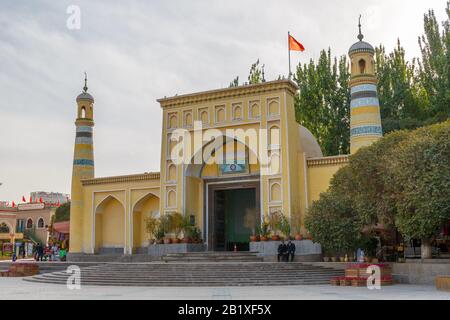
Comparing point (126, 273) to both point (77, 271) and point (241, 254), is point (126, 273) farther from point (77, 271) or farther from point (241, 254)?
point (241, 254)

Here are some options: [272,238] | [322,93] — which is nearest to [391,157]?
[272,238]

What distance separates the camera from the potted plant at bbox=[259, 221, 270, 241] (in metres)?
20.4

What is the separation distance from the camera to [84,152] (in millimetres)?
26562

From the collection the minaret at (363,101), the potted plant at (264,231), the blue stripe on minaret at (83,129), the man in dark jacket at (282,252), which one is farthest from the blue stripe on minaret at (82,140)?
the minaret at (363,101)

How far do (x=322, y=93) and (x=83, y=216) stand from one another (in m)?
16.0

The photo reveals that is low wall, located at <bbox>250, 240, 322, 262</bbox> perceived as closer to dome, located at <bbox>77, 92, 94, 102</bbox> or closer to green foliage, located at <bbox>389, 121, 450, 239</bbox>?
green foliage, located at <bbox>389, 121, 450, 239</bbox>

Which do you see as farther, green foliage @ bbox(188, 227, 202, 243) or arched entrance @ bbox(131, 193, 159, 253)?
arched entrance @ bbox(131, 193, 159, 253)

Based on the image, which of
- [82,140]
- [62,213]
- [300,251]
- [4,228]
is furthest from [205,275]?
[4,228]

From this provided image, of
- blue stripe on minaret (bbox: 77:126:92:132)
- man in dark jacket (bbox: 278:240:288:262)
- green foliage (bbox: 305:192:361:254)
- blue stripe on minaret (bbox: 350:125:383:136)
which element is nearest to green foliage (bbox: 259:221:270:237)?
man in dark jacket (bbox: 278:240:288:262)

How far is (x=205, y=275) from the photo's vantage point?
15758 millimetres

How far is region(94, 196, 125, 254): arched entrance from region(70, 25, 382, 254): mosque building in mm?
49

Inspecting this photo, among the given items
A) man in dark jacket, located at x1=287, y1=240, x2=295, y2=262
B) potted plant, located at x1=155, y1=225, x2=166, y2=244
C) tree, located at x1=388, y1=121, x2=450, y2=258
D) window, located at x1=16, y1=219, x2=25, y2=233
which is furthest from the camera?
window, located at x1=16, y1=219, x2=25, y2=233

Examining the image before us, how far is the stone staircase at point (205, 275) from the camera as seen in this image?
15.2 metres
